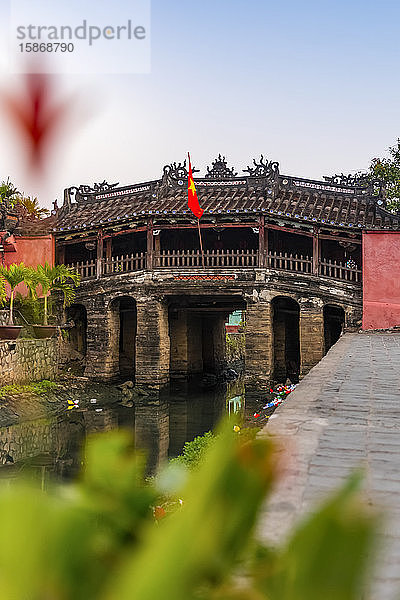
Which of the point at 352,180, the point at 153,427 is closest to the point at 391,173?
the point at 352,180

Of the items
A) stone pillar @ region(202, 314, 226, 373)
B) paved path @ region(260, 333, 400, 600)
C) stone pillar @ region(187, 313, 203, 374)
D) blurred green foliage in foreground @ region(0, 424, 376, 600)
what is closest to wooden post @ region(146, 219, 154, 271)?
stone pillar @ region(187, 313, 203, 374)

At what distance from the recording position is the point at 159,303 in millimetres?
16219

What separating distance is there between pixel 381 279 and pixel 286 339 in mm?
4300

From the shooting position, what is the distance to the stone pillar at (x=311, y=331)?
50.4ft

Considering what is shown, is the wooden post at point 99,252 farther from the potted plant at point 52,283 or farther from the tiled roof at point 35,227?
the tiled roof at point 35,227

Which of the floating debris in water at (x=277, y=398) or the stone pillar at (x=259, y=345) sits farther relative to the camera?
the stone pillar at (x=259, y=345)

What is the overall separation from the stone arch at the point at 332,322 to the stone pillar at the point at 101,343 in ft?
20.7

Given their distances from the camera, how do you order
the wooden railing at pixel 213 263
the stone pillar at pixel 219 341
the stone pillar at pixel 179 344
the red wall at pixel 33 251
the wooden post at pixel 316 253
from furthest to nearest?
the stone pillar at pixel 219 341 < the stone pillar at pixel 179 344 < the red wall at pixel 33 251 < the wooden railing at pixel 213 263 < the wooden post at pixel 316 253

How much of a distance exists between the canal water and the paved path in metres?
4.51

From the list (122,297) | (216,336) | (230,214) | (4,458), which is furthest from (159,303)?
(4,458)

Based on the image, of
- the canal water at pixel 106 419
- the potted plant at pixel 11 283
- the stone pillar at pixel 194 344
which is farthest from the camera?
the stone pillar at pixel 194 344

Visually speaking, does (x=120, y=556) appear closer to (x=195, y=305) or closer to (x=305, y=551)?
(x=305, y=551)

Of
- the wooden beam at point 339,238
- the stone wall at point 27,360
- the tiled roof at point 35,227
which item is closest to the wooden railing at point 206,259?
the wooden beam at point 339,238

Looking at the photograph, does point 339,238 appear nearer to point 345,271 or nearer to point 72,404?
point 345,271
